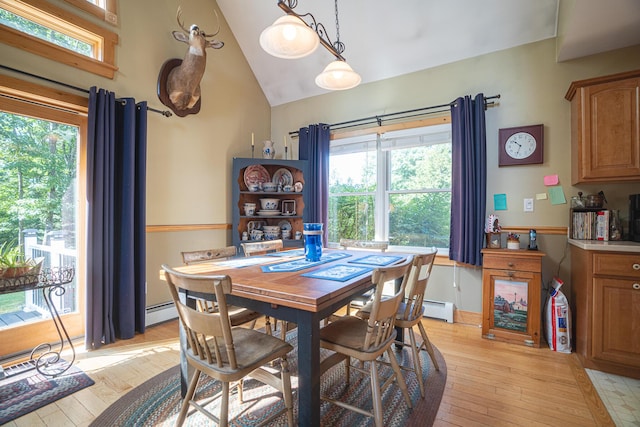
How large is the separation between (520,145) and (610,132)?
0.64 meters

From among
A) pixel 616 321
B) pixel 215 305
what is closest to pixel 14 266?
pixel 215 305

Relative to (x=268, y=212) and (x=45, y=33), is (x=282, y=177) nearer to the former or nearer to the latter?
(x=268, y=212)

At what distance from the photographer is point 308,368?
1.25 metres

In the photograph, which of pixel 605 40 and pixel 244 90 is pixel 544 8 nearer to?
pixel 605 40

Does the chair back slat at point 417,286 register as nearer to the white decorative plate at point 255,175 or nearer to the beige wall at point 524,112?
the beige wall at point 524,112

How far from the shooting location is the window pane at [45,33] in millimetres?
2168

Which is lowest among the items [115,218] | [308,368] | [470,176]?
[308,368]

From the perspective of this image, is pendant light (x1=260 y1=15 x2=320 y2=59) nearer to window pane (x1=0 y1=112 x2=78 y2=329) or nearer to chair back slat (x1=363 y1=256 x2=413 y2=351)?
chair back slat (x1=363 y1=256 x2=413 y2=351)

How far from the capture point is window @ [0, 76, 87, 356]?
2240 mm

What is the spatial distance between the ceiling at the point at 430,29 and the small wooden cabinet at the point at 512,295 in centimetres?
185

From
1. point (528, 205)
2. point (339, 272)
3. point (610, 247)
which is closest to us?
point (339, 272)

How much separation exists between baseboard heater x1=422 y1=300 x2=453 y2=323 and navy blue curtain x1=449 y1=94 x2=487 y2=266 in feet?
1.78

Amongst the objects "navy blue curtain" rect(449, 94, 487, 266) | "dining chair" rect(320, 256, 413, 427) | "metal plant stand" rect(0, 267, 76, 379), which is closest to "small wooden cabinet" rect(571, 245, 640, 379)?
"navy blue curtain" rect(449, 94, 487, 266)

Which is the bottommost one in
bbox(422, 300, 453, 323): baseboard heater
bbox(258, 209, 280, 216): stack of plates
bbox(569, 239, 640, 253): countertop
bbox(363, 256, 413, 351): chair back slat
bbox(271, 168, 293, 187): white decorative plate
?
bbox(422, 300, 453, 323): baseboard heater
